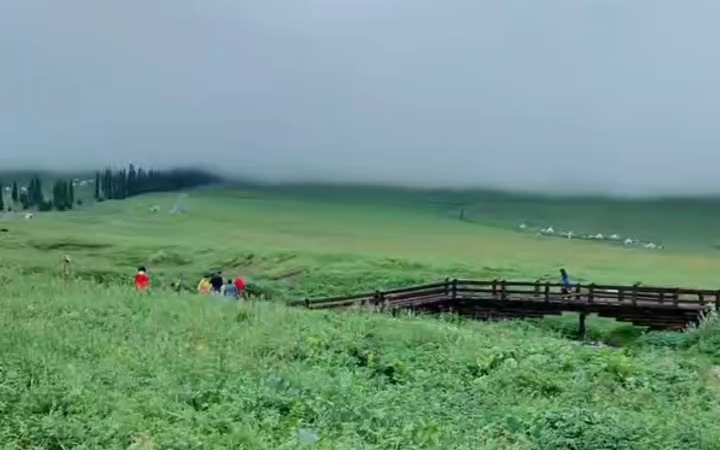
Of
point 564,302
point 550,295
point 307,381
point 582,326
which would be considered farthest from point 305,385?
point 582,326

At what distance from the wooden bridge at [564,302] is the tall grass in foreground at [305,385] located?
12.7 m

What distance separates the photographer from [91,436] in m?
12.4

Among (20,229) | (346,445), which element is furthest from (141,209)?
(346,445)

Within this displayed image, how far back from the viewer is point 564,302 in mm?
40344

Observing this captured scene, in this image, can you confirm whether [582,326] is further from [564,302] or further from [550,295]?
[550,295]

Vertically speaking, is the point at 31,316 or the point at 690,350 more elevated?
the point at 31,316

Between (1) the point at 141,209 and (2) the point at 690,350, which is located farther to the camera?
(1) the point at 141,209

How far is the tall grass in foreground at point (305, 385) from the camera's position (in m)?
13.5

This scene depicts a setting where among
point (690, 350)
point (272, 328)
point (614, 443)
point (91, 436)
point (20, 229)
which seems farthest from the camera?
point (20, 229)

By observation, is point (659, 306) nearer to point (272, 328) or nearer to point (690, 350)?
point (690, 350)

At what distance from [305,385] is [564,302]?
83.9ft

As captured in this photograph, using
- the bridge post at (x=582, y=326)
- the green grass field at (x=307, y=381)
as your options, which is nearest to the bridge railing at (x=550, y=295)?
the bridge post at (x=582, y=326)

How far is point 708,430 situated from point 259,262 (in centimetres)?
6159

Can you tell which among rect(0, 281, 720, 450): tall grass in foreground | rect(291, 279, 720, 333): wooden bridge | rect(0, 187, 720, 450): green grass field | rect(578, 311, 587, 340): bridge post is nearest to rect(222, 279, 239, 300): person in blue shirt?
rect(291, 279, 720, 333): wooden bridge
